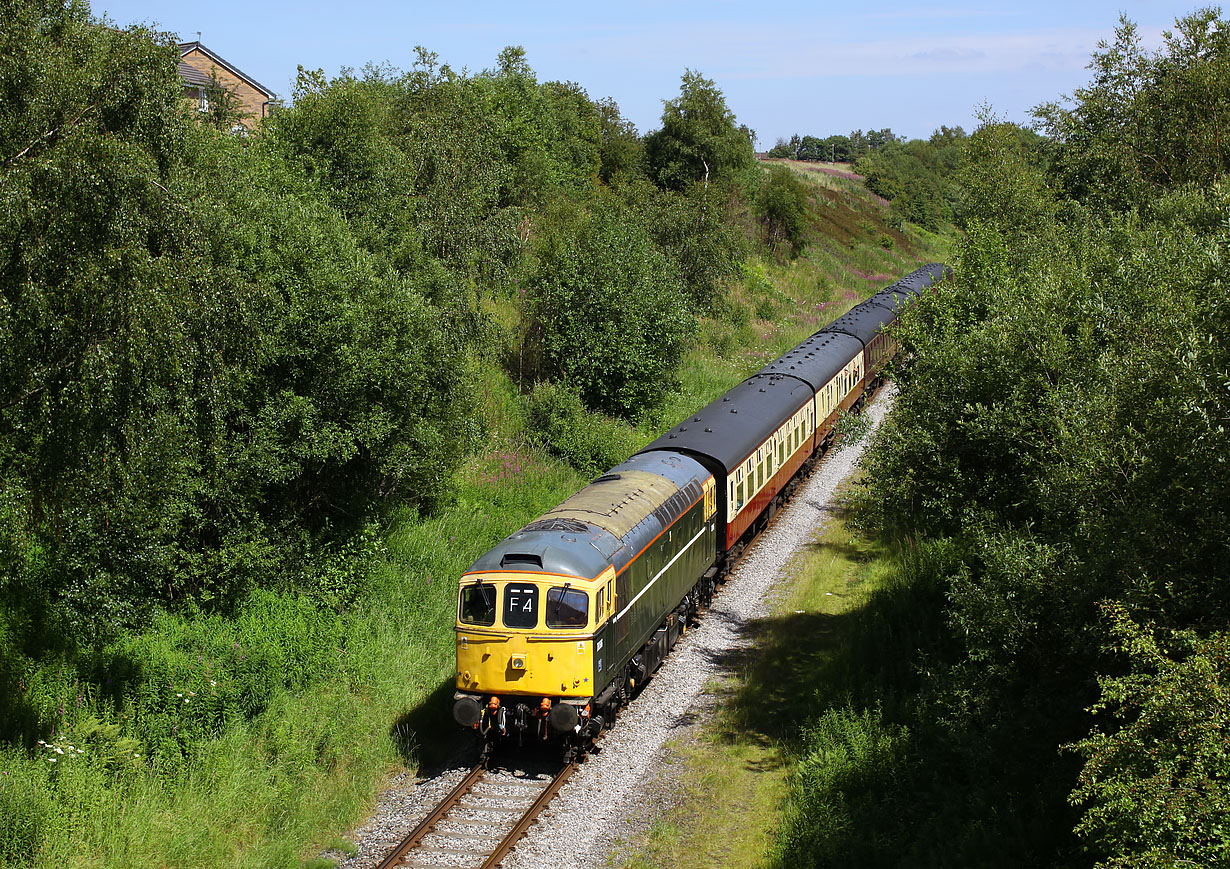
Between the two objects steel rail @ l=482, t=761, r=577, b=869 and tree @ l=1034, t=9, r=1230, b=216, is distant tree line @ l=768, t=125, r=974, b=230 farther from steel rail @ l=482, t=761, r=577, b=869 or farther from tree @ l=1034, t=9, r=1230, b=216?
steel rail @ l=482, t=761, r=577, b=869

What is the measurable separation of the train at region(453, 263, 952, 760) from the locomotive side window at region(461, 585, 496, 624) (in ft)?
0.05

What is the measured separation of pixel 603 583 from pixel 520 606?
1.26 m

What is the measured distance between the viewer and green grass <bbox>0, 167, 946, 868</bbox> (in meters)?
12.1

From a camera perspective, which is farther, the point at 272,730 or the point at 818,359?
the point at 818,359

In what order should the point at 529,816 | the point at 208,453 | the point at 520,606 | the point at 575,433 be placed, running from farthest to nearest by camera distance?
the point at 575,433 → the point at 208,453 → the point at 520,606 → the point at 529,816

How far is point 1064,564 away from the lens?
11.7 metres

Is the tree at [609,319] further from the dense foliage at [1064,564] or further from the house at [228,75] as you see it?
the house at [228,75]

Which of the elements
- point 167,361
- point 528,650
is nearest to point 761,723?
point 528,650

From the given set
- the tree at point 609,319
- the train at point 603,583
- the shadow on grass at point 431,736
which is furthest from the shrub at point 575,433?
the shadow on grass at point 431,736

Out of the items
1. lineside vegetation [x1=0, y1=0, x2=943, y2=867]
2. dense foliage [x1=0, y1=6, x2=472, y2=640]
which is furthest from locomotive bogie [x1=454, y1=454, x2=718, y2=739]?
dense foliage [x1=0, y1=6, x2=472, y2=640]

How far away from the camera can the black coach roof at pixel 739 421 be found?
2106 centimetres

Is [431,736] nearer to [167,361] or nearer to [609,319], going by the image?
[167,361]

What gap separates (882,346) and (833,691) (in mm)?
25196

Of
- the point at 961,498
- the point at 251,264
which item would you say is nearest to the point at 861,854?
the point at 961,498
